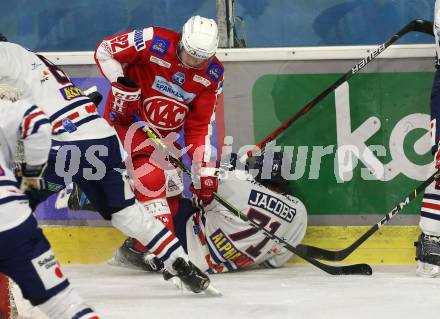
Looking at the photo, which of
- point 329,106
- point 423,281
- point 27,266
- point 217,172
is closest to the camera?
point 27,266

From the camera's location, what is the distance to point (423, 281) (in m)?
4.26

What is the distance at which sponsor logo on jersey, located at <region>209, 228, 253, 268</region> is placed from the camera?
4625mm

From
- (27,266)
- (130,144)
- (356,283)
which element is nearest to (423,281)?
(356,283)

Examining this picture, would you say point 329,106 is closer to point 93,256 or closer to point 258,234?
point 258,234

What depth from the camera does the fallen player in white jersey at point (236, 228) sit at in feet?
15.2

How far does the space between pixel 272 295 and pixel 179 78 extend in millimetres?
1113

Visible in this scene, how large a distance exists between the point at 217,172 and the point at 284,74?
2.04ft

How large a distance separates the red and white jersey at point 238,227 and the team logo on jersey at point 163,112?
345 millimetres

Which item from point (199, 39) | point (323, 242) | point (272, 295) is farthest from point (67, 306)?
point (323, 242)

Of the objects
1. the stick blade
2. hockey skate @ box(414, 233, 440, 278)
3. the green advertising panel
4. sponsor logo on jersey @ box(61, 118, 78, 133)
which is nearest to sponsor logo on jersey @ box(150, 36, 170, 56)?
the green advertising panel

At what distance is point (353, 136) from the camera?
15.9 ft

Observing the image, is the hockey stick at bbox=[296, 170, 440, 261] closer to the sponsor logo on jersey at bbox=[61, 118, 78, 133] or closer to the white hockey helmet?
the white hockey helmet

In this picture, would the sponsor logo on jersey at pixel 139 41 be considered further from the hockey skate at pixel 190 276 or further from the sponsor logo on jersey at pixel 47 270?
the sponsor logo on jersey at pixel 47 270

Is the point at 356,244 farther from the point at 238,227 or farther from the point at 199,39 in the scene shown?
the point at 199,39
